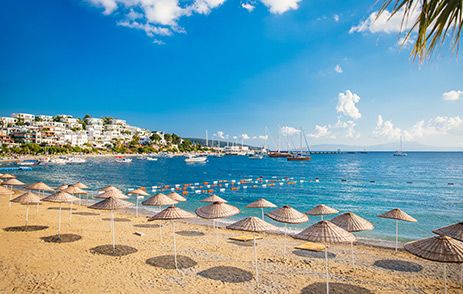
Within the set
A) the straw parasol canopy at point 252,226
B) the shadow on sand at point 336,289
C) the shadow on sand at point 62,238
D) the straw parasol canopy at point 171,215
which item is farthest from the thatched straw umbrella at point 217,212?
the shadow on sand at point 62,238

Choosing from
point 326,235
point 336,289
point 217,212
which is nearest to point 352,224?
point 336,289

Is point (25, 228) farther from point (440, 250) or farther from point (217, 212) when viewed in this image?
point (440, 250)

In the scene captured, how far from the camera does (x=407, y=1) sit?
2.88 metres

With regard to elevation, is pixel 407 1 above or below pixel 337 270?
above

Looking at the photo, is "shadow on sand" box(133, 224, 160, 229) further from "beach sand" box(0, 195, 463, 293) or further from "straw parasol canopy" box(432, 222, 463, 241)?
"straw parasol canopy" box(432, 222, 463, 241)

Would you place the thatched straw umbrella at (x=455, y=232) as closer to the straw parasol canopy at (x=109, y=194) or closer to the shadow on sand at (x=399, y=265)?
the shadow on sand at (x=399, y=265)

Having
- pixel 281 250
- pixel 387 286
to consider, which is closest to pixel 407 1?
pixel 387 286

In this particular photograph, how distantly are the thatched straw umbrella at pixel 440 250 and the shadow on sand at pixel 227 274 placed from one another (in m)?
5.48

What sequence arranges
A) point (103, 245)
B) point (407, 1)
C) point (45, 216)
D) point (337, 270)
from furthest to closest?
1. point (45, 216)
2. point (103, 245)
3. point (337, 270)
4. point (407, 1)

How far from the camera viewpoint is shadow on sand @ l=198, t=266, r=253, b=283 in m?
11.1

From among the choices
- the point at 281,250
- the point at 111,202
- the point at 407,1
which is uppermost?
the point at 407,1

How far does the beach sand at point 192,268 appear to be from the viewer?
10336mm

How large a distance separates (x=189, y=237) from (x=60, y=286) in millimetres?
8300

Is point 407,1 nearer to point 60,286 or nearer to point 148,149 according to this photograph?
point 60,286
